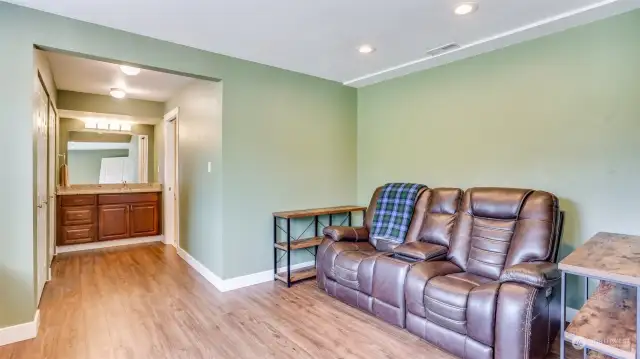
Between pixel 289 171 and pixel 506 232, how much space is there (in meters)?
2.31

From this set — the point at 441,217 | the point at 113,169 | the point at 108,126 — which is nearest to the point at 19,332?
the point at 441,217

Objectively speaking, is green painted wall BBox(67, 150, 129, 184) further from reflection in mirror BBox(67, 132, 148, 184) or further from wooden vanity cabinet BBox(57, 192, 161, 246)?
wooden vanity cabinet BBox(57, 192, 161, 246)

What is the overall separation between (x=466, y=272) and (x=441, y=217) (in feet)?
1.90

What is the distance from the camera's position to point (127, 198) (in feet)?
18.2

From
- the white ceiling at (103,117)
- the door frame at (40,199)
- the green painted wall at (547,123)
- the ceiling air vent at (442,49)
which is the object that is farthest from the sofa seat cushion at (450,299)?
the white ceiling at (103,117)


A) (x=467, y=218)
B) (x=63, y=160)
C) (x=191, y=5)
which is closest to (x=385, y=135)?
(x=467, y=218)

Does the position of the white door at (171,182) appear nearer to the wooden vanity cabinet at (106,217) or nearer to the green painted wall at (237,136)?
the wooden vanity cabinet at (106,217)

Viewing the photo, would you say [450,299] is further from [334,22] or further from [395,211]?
[334,22]

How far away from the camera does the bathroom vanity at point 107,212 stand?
5102 millimetres

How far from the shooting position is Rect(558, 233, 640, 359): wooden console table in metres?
1.50

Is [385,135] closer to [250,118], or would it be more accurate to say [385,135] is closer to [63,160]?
[250,118]

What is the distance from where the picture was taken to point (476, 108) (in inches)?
131

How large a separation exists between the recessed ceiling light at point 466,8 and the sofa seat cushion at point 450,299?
1.93 m

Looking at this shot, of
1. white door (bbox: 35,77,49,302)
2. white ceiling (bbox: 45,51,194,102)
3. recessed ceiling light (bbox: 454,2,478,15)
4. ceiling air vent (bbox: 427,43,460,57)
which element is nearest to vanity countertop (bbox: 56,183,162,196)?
white ceiling (bbox: 45,51,194,102)
